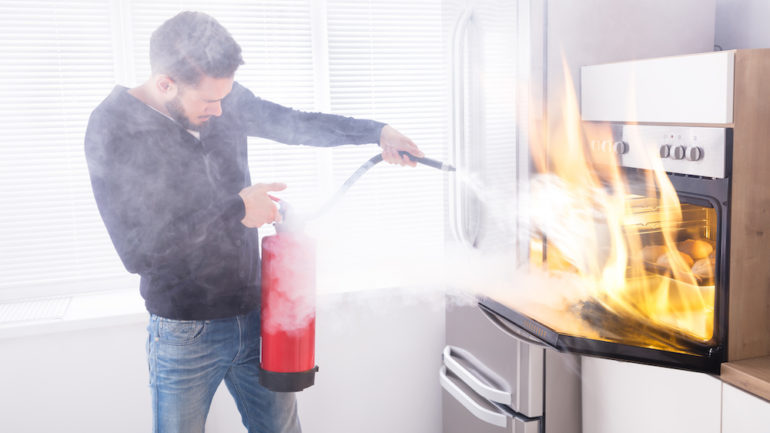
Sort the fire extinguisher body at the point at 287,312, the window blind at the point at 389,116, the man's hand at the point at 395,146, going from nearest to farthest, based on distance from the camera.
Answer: the fire extinguisher body at the point at 287,312 → the man's hand at the point at 395,146 → the window blind at the point at 389,116

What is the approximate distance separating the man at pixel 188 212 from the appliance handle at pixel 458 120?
642 millimetres

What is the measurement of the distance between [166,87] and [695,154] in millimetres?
1179

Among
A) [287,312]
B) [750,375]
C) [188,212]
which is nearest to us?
[750,375]

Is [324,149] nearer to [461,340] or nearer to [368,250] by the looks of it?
[368,250]

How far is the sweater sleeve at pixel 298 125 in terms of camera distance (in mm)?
1695

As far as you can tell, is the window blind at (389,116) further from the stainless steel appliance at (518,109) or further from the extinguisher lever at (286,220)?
the extinguisher lever at (286,220)

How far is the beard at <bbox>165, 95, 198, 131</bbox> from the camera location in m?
1.47

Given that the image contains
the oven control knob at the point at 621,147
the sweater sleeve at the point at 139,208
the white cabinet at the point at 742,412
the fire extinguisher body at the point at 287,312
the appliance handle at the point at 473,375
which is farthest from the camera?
the appliance handle at the point at 473,375

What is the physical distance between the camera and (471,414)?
204 cm

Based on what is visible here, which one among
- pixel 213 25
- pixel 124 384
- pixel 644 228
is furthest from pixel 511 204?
pixel 124 384

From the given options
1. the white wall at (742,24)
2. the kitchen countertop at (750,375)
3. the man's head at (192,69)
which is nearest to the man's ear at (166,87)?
the man's head at (192,69)

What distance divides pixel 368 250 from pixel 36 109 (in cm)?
113

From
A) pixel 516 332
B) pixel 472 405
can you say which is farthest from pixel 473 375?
pixel 516 332

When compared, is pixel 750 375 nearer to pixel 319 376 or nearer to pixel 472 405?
pixel 472 405
